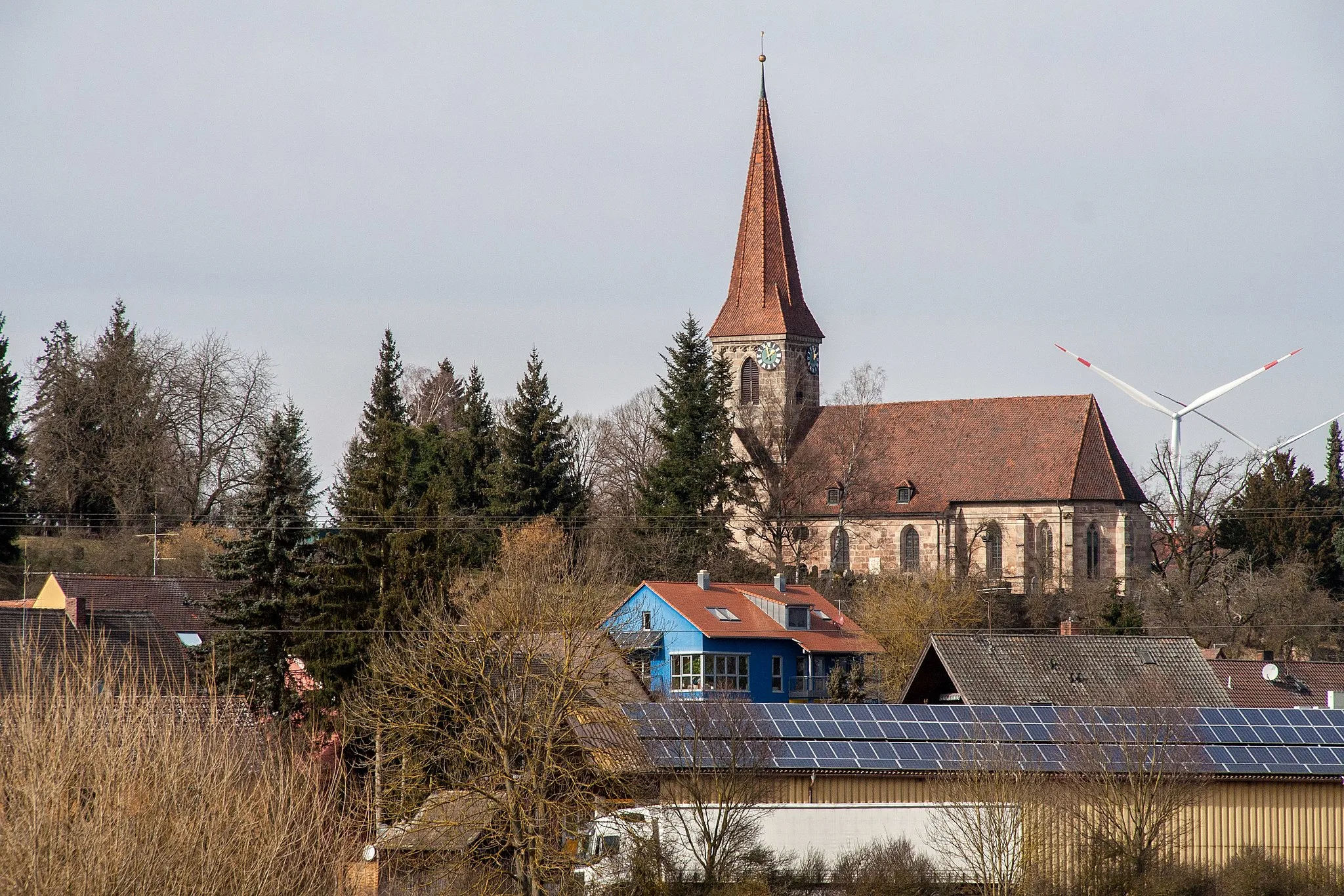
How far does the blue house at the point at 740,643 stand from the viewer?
63.1 meters

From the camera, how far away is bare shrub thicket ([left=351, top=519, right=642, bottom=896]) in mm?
30922

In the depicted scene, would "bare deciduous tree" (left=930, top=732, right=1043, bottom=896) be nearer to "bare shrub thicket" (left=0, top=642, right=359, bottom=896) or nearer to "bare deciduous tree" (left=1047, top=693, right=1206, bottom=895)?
"bare deciduous tree" (left=1047, top=693, right=1206, bottom=895)

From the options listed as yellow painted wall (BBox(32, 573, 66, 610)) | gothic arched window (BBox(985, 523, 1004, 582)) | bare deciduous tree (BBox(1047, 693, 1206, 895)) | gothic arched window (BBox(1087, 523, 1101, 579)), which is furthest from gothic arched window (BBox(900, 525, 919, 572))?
bare deciduous tree (BBox(1047, 693, 1206, 895))

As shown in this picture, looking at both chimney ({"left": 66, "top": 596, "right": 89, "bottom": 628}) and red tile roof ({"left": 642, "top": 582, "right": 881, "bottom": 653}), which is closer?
chimney ({"left": 66, "top": 596, "right": 89, "bottom": 628})

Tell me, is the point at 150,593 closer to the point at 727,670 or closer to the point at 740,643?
the point at 727,670

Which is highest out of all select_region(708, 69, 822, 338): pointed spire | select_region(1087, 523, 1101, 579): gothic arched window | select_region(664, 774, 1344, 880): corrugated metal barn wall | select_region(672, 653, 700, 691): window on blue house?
select_region(708, 69, 822, 338): pointed spire

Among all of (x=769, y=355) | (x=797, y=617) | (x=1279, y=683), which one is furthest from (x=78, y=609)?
(x=769, y=355)

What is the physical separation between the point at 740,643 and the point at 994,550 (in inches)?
959

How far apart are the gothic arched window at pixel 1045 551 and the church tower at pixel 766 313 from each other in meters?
15.8

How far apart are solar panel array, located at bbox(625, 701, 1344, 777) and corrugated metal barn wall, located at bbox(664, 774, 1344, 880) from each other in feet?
0.99

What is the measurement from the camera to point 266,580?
4478 cm

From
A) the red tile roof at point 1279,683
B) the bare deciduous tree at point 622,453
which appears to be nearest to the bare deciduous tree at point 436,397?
the bare deciduous tree at point 622,453

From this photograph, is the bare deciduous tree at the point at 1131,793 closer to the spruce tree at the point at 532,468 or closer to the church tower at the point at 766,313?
the spruce tree at the point at 532,468

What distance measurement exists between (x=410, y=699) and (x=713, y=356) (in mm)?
62107
